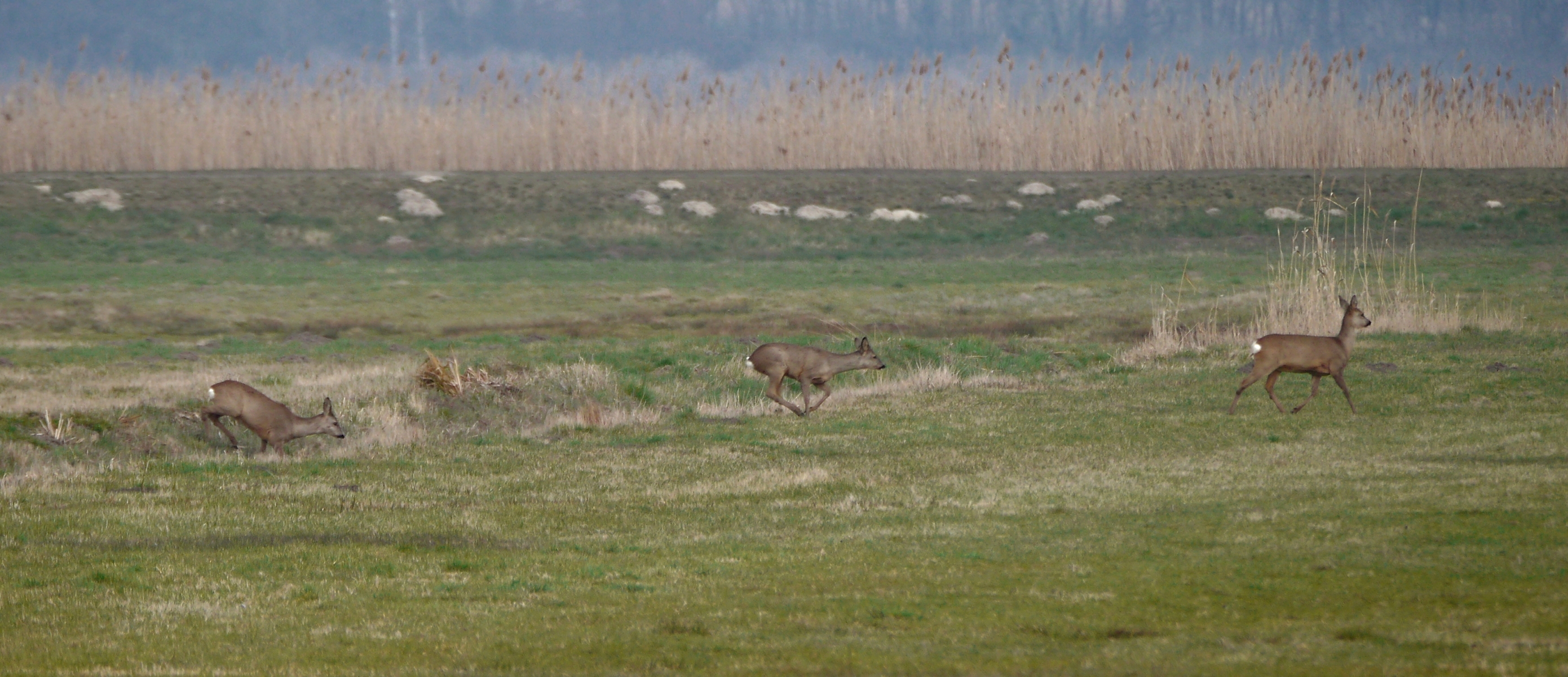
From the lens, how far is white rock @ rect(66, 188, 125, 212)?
53.6m

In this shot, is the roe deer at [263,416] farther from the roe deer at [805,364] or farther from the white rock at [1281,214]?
the white rock at [1281,214]

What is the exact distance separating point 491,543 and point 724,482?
425 centimetres

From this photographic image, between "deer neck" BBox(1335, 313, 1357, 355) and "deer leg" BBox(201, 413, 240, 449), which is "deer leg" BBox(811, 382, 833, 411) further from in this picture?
"deer leg" BBox(201, 413, 240, 449)

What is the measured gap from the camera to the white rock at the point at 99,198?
176ft

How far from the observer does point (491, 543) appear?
14531 millimetres

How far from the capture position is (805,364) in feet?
77.9

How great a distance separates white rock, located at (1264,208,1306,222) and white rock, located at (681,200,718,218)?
20.7 metres

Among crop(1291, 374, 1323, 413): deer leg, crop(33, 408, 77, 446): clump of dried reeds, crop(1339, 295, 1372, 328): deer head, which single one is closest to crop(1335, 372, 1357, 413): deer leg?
crop(1291, 374, 1323, 413): deer leg

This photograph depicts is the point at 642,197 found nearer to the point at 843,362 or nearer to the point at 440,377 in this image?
the point at 440,377

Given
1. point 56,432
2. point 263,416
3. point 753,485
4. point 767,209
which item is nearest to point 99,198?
point 767,209

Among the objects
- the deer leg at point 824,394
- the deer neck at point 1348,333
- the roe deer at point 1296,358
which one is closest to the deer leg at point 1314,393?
the roe deer at point 1296,358

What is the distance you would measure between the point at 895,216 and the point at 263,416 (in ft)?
132

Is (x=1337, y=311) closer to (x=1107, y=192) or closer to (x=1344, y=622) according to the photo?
(x=1344, y=622)

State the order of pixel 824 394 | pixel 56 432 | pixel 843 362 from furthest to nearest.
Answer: pixel 824 394 → pixel 843 362 → pixel 56 432
